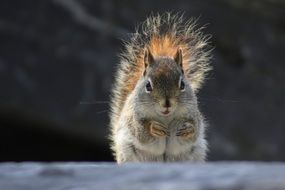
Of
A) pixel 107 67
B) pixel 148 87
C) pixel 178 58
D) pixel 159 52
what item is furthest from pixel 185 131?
pixel 107 67

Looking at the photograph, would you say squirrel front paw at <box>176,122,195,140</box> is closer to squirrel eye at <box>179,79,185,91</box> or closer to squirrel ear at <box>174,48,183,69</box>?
squirrel eye at <box>179,79,185,91</box>

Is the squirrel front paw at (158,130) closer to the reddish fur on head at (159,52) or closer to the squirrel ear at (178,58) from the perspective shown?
the squirrel ear at (178,58)

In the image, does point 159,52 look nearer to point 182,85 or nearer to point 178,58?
point 178,58

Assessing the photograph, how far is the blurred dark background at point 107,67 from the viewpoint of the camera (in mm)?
6059

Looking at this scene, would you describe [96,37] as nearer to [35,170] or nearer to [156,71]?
[156,71]

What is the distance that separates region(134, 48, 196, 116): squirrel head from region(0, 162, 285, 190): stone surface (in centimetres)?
160

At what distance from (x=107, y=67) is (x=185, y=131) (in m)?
2.20

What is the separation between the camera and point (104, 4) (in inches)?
243

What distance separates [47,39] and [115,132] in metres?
1.67

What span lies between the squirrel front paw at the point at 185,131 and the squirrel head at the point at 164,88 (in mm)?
75

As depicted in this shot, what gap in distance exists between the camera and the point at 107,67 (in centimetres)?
614

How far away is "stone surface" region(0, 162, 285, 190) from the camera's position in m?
1.95

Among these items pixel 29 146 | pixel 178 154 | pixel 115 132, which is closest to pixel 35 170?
pixel 178 154

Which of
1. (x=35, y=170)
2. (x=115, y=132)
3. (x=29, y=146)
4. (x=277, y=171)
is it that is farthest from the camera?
(x=29, y=146)
